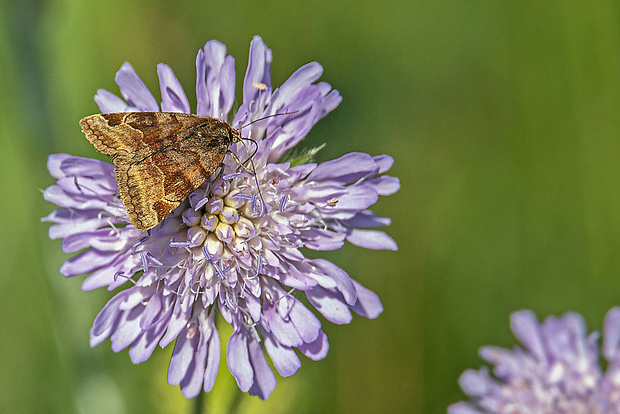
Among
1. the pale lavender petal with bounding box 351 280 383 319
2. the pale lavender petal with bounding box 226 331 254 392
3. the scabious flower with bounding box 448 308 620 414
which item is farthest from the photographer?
the scabious flower with bounding box 448 308 620 414

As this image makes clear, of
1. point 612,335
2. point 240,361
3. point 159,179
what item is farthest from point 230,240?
point 612,335

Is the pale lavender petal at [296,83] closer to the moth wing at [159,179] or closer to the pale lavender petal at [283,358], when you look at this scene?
the moth wing at [159,179]

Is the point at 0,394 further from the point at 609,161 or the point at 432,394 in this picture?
the point at 609,161

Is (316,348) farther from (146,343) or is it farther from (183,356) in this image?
(146,343)

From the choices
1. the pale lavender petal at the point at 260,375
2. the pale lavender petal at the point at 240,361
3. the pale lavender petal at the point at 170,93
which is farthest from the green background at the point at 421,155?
the pale lavender petal at the point at 170,93

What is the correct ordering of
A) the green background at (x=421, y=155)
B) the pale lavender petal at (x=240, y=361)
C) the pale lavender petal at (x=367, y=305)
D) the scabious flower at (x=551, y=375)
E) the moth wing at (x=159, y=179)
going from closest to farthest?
the moth wing at (x=159, y=179)
the pale lavender petal at (x=240, y=361)
the pale lavender petal at (x=367, y=305)
the scabious flower at (x=551, y=375)
the green background at (x=421, y=155)

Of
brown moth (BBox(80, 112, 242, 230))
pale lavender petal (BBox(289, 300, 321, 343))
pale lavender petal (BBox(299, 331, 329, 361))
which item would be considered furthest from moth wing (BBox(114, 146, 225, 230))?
pale lavender petal (BBox(299, 331, 329, 361))

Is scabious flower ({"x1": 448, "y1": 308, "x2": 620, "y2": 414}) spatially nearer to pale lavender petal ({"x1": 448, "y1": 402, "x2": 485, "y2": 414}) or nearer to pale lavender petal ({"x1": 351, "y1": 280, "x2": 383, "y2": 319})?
pale lavender petal ({"x1": 448, "y1": 402, "x2": 485, "y2": 414})
